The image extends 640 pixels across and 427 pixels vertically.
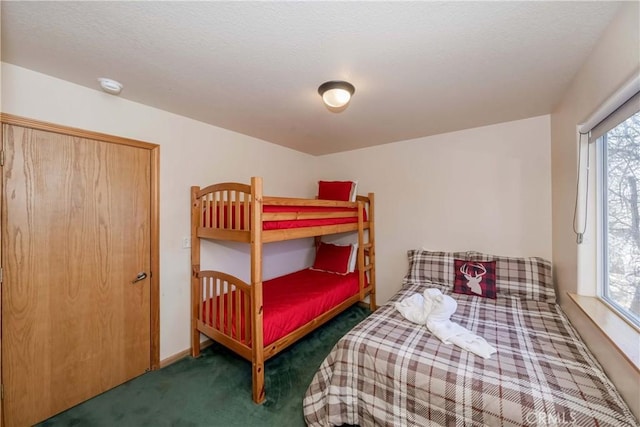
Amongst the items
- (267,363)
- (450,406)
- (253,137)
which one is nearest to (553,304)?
(450,406)

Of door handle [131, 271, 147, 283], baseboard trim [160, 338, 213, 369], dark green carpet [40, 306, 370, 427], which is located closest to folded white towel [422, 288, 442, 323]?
dark green carpet [40, 306, 370, 427]

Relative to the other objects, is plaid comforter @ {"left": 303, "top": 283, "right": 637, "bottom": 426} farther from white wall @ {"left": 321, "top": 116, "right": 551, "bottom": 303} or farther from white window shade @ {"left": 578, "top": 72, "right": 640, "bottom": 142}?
white window shade @ {"left": 578, "top": 72, "right": 640, "bottom": 142}

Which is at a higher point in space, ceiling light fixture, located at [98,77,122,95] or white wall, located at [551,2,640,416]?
ceiling light fixture, located at [98,77,122,95]

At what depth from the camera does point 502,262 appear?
8.05ft

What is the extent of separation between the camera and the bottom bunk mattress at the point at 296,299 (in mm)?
2053

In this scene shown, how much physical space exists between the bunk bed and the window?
1.98 metres

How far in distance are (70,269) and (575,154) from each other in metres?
3.68

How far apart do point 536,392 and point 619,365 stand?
0.44 m

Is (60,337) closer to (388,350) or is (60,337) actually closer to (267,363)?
(267,363)

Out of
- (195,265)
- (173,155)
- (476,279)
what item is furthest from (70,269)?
(476,279)

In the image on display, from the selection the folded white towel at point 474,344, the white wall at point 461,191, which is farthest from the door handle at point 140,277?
the white wall at point 461,191

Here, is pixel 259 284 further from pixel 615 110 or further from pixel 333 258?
pixel 615 110

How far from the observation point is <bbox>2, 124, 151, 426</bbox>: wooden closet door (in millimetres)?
1577

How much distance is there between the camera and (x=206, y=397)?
6.11ft
